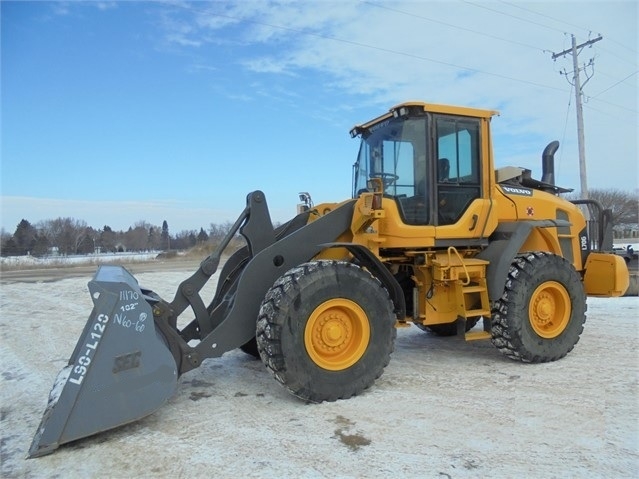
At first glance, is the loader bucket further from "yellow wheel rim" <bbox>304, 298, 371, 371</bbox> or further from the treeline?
the treeline

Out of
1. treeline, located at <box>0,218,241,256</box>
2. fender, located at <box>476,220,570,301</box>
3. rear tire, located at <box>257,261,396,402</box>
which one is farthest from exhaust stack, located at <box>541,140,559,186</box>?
treeline, located at <box>0,218,241,256</box>

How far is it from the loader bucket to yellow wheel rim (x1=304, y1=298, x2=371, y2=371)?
1.19m

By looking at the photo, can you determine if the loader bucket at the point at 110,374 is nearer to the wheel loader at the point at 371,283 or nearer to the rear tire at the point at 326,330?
the wheel loader at the point at 371,283

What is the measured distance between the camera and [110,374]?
3469mm

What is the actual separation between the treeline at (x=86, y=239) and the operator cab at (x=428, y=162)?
35.7 metres

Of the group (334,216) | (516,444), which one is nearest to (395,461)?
(516,444)

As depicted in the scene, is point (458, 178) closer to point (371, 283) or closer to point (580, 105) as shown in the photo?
point (371, 283)

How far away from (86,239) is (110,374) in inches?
2179

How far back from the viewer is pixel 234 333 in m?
4.29

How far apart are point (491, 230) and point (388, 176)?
1356 mm

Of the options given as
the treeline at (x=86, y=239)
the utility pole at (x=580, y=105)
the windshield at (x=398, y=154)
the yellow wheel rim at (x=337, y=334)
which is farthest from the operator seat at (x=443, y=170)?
the treeline at (x=86, y=239)

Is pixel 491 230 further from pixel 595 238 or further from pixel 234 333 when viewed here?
pixel 234 333

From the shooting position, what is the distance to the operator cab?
5.19 metres

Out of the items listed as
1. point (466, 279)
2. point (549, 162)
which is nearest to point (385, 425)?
point (466, 279)
